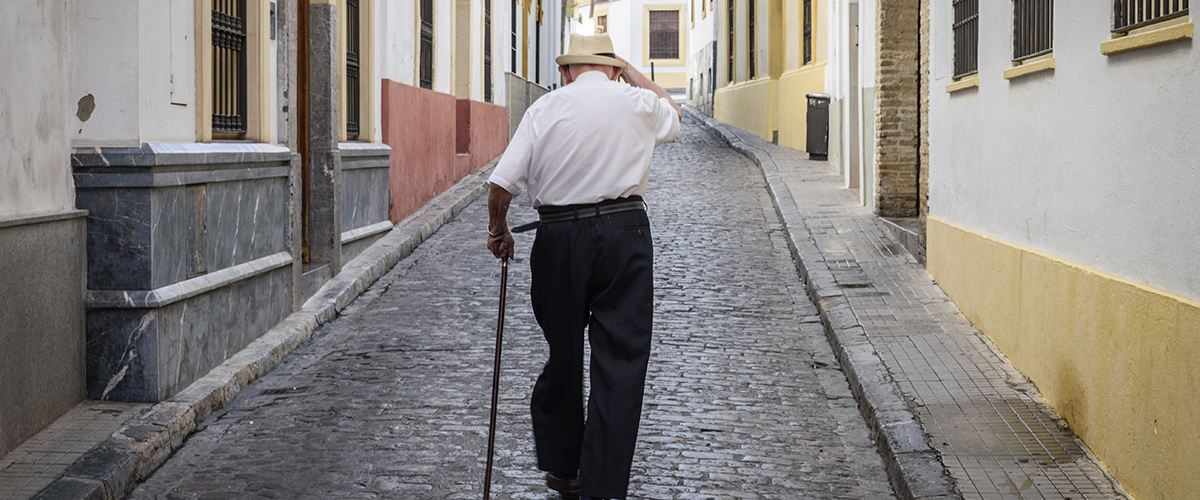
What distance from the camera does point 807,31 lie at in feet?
69.6

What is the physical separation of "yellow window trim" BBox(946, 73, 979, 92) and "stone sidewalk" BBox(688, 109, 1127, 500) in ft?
4.90

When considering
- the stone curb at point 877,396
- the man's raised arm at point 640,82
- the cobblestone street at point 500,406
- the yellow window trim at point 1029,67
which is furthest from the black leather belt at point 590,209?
the yellow window trim at point 1029,67

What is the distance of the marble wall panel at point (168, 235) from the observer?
228 inches

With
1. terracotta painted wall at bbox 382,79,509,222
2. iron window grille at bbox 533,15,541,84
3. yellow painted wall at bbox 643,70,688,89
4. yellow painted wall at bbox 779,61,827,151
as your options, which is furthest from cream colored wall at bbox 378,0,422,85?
yellow painted wall at bbox 643,70,688,89

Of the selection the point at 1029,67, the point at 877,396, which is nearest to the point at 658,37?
the point at 1029,67

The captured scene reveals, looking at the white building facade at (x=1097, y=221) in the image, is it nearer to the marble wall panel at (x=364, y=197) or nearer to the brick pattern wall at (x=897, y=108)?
the brick pattern wall at (x=897, y=108)

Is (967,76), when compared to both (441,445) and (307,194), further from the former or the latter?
(307,194)

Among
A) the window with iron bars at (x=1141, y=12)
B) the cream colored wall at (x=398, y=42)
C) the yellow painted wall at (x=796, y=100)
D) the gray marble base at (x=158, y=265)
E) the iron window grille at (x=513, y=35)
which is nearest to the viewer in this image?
the window with iron bars at (x=1141, y=12)

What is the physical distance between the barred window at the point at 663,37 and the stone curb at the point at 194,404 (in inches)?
1867

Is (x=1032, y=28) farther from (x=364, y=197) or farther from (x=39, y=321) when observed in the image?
(x=364, y=197)

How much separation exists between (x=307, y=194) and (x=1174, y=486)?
294 inches

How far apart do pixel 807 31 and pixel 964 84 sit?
1365 cm

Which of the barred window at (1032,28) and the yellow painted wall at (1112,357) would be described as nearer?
the yellow painted wall at (1112,357)

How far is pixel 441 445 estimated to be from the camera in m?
5.40
